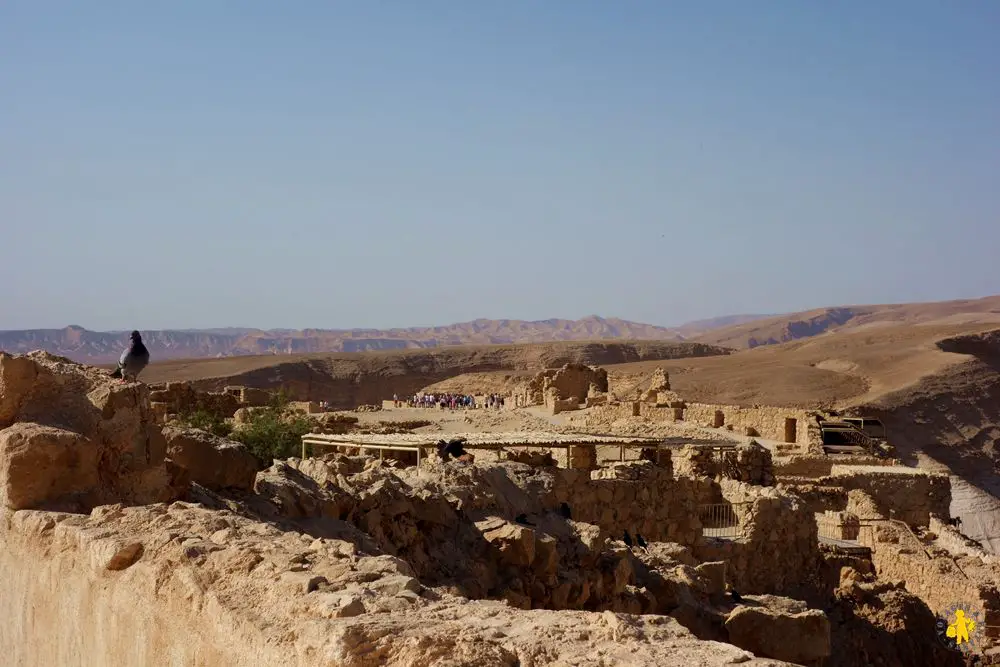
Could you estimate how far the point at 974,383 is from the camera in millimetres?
36406

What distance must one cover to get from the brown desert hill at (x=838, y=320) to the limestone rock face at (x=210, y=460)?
10719cm

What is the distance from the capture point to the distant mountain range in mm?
117688

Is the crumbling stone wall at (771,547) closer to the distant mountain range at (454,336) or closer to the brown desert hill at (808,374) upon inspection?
the brown desert hill at (808,374)

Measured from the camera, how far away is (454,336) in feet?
582

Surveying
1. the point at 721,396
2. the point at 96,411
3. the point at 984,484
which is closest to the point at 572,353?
the point at 721,396

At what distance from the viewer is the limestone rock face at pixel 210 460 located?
6.09 metres

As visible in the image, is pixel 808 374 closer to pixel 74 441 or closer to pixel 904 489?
pixel 904 489

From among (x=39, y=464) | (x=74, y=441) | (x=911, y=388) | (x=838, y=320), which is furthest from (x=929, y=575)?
(x=838, y=320)

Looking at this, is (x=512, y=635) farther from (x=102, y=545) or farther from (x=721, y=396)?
(x=721, y=396)

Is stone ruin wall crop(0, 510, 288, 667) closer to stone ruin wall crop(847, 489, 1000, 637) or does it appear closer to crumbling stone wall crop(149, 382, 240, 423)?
stone ruin wall crop(847, 489, 1000, 637)

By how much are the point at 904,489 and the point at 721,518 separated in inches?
328

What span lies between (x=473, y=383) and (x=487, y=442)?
32856mm

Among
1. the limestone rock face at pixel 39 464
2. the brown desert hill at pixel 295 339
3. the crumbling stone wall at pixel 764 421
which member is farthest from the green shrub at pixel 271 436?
the brown desert hill at pixel 295 339

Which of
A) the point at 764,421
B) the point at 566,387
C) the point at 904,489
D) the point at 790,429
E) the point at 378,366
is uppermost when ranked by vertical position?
the point at 378,366
